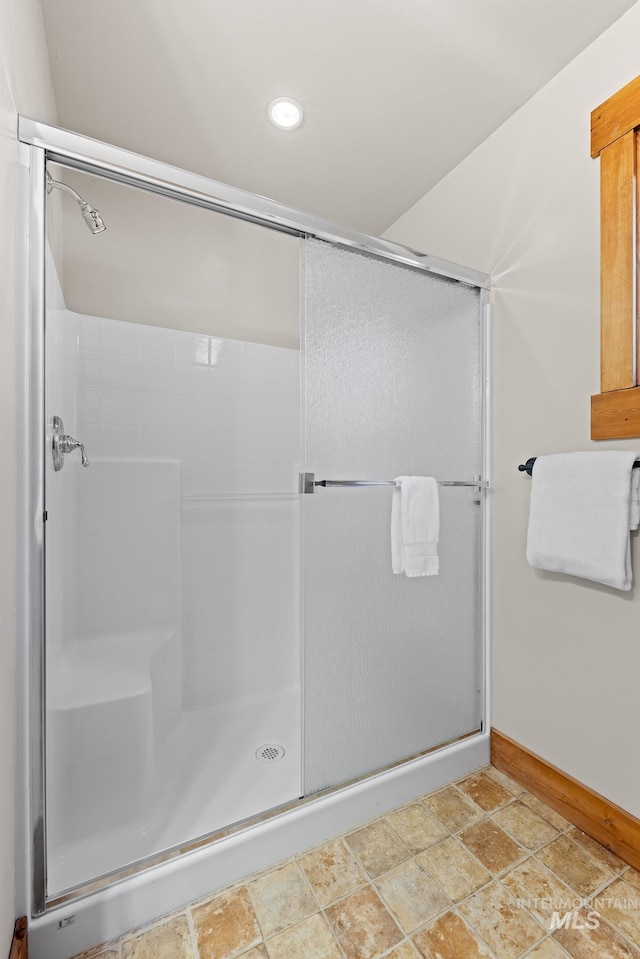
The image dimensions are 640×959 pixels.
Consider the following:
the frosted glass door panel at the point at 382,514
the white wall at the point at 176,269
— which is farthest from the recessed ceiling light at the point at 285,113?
the frosted glass door panel at the point at 382,514

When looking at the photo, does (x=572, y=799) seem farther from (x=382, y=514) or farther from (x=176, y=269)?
(x=176, y=269)

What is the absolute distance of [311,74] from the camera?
1506 mm

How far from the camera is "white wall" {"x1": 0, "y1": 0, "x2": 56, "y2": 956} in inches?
33.9

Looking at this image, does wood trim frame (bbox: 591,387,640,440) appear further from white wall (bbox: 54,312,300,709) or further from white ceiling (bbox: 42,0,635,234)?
white wall (bbox: 54,312,300,709)

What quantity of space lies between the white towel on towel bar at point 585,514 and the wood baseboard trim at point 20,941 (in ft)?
5.03

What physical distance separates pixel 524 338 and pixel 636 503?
67 centimetres

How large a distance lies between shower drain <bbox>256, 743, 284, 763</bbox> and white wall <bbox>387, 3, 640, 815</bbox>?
31.6 inches

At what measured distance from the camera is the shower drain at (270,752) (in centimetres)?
166

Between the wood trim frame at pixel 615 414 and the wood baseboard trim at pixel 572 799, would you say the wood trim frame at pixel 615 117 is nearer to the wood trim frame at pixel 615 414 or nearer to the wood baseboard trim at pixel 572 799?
the wood trim frame at pixel 615 414

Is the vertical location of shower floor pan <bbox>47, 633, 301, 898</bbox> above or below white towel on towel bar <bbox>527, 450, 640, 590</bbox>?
below

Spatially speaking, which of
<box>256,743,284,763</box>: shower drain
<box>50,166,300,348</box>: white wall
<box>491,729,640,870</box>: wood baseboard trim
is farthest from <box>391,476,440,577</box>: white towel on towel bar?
<box>50,166,300,348</box>: white wall

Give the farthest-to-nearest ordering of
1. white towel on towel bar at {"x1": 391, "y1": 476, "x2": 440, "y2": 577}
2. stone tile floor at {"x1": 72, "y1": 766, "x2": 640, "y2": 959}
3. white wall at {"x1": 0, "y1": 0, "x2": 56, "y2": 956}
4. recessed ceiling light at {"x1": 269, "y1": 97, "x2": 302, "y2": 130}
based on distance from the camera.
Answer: recessed ceiling light at {"x1": 269, "y1": 97, "x2": 302, "y2": 130}
white towel on towel bar at {"x1": 391, "y1": 476, "x2": 440, "y2": 577}
stone tile floor at {"x1": 72, "y1": 766, "x2": 640, "y2": 959}
white wall at {"x1": 0, "y1": 0, "x2": 56, "y2": 956}

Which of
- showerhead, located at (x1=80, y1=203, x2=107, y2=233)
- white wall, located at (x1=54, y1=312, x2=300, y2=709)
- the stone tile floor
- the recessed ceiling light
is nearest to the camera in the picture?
the stone tile floor

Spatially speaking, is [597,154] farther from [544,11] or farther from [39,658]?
[39,658]
